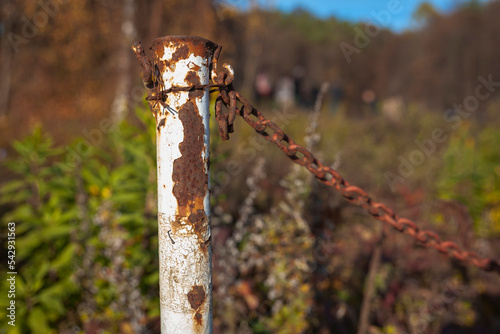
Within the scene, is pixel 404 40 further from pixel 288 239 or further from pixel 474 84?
pixel 288 239

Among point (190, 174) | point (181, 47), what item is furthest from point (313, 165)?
point (181, 47)

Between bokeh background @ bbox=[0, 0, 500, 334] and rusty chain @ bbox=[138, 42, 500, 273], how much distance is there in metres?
0.66

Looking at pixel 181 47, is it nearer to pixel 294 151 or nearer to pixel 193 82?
pixel 193 82

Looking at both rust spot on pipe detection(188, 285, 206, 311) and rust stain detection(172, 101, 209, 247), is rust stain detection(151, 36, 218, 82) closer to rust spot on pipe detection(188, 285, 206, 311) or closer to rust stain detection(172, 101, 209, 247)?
rust stain detection(172, 101, 209, 247)

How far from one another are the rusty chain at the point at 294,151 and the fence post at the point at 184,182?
0.12ft

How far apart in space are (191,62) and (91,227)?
5.25 ft

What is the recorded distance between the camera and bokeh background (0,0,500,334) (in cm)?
185

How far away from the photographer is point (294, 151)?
2.90 ft

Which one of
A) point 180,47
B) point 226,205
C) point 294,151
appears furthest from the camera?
point 226,205

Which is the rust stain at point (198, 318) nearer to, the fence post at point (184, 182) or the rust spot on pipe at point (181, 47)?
the fence post at point (184, 182)

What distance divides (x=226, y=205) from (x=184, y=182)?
2606mm

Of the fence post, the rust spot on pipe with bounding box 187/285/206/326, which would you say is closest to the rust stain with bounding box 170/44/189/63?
the fence post

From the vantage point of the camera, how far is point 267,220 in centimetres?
206

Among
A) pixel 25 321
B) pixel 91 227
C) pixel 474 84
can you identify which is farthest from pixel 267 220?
pixel 474 84
